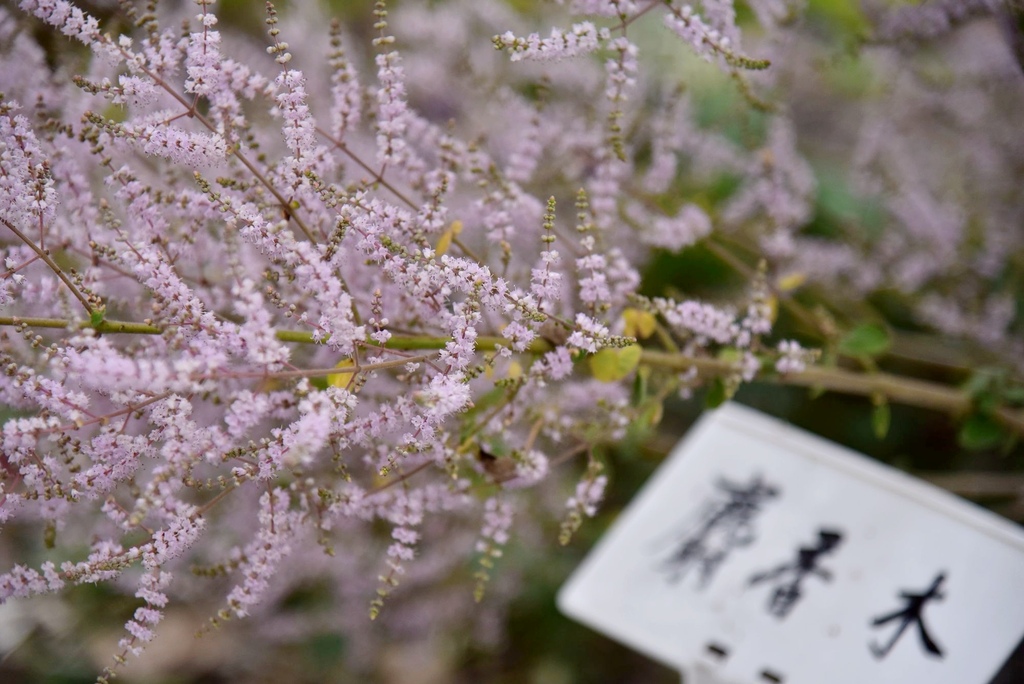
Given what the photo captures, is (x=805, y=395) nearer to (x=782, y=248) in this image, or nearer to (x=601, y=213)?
(x=782, y=248)

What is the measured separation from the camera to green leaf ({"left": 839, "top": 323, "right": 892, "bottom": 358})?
101 centimetres

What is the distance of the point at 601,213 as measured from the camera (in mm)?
962

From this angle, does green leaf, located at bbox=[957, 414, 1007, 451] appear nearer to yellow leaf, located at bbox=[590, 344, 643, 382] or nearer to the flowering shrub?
the flowering shrub

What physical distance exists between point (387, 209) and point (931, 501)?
0.78 meters

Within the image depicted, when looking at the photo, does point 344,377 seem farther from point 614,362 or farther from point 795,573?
point 795,573

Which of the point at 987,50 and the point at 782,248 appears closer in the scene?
the point at 782,248

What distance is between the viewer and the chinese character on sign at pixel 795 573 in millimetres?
985

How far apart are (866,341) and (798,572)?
12.5 inches

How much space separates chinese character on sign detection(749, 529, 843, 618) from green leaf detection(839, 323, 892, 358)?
244 millimetres

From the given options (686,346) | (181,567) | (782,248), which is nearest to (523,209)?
(686,346)

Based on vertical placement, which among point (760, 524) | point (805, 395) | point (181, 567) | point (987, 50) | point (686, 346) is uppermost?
point (987, 50)

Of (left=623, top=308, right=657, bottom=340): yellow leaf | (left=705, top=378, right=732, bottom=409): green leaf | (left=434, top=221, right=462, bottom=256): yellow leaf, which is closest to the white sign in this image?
(left=705, top=378, right=732, bottom=409): green leaf

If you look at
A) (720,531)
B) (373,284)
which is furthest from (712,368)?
(373,284)

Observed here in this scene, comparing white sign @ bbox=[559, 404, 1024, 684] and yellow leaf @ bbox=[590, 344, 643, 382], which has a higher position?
yellow leaf @ bbox=[590, 344, 643, 382]
